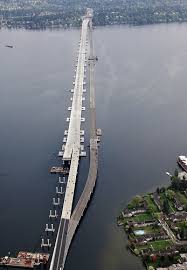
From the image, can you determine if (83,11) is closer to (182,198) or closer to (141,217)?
(182,198)

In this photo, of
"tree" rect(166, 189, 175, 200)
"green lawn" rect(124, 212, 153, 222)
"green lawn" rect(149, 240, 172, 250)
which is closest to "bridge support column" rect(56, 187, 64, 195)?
"green lawn" rect(124, 212, 153, 222)

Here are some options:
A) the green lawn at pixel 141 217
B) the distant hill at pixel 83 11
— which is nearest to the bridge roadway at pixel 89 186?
the green lawn at pixel 141 217

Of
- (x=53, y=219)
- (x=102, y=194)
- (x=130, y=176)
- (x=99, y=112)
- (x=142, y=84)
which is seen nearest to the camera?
(x=53, y=219)

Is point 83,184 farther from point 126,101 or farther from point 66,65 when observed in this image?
point 66,65

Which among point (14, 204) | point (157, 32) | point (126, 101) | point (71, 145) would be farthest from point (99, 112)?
point (157, 32)

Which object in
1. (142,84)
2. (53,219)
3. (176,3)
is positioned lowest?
(53,219)

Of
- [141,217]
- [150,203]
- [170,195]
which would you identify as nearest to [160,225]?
[141,217]

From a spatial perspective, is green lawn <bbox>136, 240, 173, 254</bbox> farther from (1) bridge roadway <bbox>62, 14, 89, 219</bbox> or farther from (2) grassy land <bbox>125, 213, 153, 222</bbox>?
(1) bridge roadway <bbox>62, 14, 89, 219</bbox>

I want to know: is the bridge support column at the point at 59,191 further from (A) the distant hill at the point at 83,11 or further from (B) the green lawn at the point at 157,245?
(A) the distant hill at the point at 83,11
